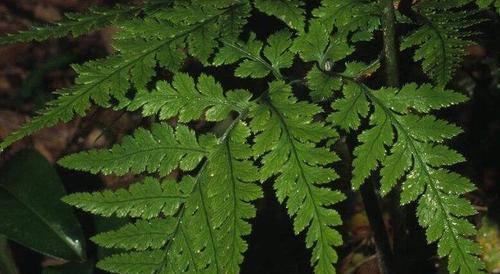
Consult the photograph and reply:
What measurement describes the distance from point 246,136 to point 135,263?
46 centimetres

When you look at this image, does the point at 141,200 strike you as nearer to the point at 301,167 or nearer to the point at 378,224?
the point at 301,167

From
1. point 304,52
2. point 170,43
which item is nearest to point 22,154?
point 170,43

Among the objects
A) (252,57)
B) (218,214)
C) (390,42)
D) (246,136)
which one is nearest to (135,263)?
(218,214)

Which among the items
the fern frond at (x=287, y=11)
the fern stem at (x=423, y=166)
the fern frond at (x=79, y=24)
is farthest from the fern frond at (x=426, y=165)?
the fern frond at (x=79, y=24)

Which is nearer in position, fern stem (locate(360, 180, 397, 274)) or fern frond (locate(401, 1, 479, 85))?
fern frond (locate(401, 1, 479, 85))

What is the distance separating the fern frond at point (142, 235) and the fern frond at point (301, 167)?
0.32 meters

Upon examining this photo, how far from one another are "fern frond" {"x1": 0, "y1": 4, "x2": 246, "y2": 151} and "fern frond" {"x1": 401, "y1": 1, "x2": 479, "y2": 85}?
1.94 feet

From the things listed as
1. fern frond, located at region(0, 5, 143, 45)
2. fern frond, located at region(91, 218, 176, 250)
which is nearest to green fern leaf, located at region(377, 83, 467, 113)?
fern frond, located at region(91, 218, 176, 250)

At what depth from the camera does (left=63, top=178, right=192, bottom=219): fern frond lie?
1561 millimetres

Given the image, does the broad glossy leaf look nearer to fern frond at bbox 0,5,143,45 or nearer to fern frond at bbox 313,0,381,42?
fern frond at bbox 0,5,143,45

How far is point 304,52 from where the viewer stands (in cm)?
170

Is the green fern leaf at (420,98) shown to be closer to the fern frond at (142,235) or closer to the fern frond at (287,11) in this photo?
the fern frond at (287,11)

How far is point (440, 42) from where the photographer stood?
1520 mm

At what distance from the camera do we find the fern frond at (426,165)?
1.39 m
